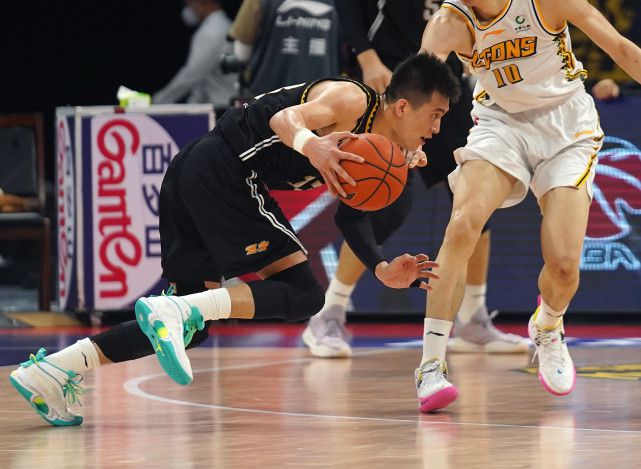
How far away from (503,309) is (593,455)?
4.59 meters

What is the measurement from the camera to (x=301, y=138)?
4.99 metres

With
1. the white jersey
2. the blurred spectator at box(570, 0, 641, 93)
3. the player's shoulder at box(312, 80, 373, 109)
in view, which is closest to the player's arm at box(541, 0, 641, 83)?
the white jersey

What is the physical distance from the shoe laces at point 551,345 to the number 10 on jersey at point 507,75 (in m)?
1.04

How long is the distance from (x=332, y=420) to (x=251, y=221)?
79cm

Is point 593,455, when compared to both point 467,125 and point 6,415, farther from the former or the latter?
point 467,125

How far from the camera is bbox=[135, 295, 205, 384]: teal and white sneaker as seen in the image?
5035 millimetres

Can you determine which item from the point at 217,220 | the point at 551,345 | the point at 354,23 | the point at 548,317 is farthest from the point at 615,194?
the point at 217,220

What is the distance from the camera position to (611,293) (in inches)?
357

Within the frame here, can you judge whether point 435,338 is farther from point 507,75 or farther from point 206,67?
point 206,67

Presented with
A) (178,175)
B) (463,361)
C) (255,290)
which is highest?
(178,175)

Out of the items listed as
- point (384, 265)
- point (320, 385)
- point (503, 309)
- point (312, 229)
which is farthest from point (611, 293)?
point (384, 265)

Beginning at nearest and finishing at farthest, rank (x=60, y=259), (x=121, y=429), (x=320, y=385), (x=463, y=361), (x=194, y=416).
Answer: (x=121, y=429)
(x=194, y=416)
(x=320, y=385)
(x=463, y=361)
(x=60, y=259)

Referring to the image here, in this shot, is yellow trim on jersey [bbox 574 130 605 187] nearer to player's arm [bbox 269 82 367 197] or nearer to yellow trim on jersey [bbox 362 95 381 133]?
yellow trim on jersey [bbox 362 95 381 133]

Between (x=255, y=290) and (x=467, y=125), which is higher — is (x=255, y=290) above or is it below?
below
